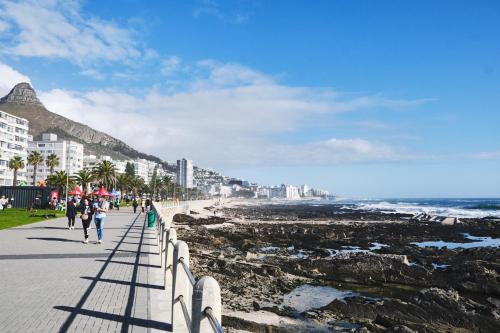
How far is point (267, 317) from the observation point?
11.9 meters

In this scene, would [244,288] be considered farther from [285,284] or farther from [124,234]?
[124,234]

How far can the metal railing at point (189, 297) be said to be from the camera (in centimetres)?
407

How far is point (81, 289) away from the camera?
29.2ft

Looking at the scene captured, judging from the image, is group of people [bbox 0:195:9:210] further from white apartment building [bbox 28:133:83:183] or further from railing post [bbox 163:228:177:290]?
white apartment building [bbox 28:133:83:183]

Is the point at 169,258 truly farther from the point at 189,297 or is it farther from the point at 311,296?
the point at 311,296

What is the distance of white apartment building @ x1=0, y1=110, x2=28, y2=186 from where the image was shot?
88.1 metres

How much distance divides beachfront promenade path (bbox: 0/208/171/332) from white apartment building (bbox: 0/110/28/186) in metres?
80.7

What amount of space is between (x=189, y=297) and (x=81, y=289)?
11.0ft

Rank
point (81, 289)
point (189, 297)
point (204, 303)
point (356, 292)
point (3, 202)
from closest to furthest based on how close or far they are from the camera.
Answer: point (204, 303) → point (189, 297) → point (81, 289) → point (356, 292) → point (3, 202)

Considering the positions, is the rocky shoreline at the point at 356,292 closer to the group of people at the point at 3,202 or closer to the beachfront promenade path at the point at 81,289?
the beachfront promenade path at the point at 81,289

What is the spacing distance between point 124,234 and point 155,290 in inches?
500

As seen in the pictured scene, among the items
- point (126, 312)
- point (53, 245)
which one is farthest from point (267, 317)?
point (53, 245)

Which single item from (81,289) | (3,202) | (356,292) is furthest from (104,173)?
(81,289)

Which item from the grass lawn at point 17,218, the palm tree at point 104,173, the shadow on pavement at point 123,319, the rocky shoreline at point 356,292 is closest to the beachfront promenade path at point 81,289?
the shadow on pavement at point 123,319
